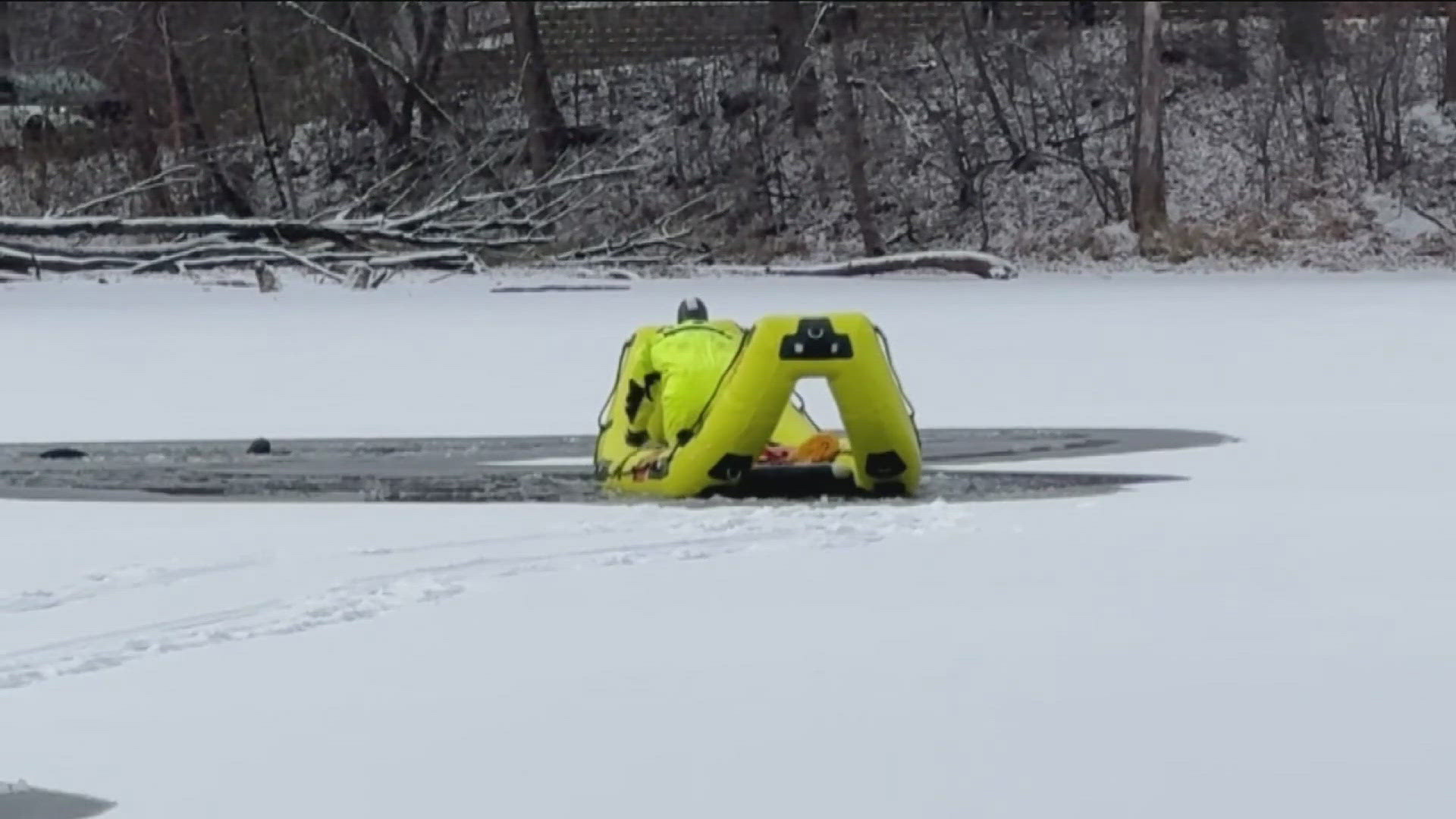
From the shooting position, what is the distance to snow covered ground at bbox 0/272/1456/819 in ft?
17.9

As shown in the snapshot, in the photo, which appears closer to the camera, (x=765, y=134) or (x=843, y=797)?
(x=843, y=797)

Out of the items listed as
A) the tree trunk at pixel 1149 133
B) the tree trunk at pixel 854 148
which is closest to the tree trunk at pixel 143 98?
the tree trunk at pixel 854 148

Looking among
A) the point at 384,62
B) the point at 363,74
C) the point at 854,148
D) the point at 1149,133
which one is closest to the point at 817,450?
the point at 1149,133

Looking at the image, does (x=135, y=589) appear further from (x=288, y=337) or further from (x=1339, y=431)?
(x=288, y=337)

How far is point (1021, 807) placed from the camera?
17.2 ft

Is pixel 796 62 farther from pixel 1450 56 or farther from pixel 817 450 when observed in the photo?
pixel 817 450

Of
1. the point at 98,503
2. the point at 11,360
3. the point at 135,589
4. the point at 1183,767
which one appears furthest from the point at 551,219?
the point at 1183,767

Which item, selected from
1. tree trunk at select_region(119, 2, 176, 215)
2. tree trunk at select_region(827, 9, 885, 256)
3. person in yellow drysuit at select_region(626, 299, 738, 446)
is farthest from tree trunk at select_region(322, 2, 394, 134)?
person in yellow drysuit at select_region(626, 299, 738, 446)

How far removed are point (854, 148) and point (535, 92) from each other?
14.7ft

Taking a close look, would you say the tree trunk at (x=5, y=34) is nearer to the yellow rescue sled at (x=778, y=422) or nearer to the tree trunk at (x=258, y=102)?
the tree trunk at (x=258, y=102)

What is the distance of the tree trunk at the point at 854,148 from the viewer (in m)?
29.7

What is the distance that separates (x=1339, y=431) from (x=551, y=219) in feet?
38.1

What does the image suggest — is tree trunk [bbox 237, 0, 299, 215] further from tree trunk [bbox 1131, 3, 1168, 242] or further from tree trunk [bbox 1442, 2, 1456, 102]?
tree trunk [bbox 1442, 2, 1456, 102]

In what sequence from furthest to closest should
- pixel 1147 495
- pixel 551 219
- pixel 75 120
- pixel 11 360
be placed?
pixel 75 120 → pixel 551 219 → pixel 11 360 → pixel 1147 495
